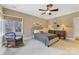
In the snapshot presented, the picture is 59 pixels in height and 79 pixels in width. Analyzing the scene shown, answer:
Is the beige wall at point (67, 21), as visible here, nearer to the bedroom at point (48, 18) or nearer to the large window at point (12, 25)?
the bedroom at point (48, 18)

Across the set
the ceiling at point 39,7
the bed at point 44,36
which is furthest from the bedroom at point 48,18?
the bed at point 44,36

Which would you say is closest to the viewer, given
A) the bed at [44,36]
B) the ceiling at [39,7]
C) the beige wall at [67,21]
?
the ceiling at [39,7]

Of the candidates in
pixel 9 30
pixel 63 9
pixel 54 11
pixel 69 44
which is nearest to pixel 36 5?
pixel 54 11

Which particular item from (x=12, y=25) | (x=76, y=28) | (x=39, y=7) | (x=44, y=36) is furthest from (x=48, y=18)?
(x=44, y=36)

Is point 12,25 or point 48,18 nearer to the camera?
point 12,25

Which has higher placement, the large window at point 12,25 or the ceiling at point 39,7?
the ceiling at point 39,7

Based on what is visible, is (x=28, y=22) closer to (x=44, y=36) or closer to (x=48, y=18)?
(x=48, y=18)

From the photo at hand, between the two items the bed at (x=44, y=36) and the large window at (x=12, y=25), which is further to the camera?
the bed at (x=44, y=36)

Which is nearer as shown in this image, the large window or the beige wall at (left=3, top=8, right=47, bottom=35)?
the large window

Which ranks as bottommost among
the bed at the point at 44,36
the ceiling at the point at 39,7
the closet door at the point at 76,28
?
the bed at the point at 44,36

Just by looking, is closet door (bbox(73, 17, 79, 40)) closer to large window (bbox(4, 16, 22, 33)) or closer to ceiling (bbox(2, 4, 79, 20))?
ceiling (bbox(2, 4, 79, 20))

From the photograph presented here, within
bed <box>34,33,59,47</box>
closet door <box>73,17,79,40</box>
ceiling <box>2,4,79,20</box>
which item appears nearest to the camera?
ceiling <box>2,4,79,20</box>

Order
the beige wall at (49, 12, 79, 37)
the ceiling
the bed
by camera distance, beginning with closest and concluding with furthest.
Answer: the ceiling → the beige wall at (49, 12, 79, 37) → the bed

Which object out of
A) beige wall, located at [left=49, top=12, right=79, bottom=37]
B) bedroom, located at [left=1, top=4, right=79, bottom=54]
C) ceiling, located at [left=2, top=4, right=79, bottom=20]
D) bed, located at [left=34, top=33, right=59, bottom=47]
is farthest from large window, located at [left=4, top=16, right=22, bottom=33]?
beige wall, located at [left=49, top=12, right=79, bottom=37]
